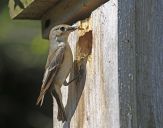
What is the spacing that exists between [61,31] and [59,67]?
0.91ft

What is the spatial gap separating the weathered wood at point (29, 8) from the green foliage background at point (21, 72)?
5.62 feet

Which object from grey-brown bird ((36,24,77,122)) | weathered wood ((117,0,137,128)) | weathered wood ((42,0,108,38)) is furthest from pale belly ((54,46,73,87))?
weathered wood ((117,0,137,128))

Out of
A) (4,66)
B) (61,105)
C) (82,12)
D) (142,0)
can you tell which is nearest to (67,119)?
(61,105)

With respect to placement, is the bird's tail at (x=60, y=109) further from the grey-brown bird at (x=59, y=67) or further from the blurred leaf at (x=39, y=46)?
the blurred leaf at (x=39, y=46)

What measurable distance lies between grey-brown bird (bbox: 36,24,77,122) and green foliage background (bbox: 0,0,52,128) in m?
1.98

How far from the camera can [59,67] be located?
643cm

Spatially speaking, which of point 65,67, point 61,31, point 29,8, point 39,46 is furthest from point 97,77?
point 39,46

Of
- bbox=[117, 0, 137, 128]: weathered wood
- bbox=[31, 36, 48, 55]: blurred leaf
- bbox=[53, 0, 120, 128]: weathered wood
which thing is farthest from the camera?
bbox=[31, 36, 48, 55]: blurred leaf

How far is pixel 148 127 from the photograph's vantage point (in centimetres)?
537

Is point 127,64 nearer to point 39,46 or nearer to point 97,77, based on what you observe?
point 97,77

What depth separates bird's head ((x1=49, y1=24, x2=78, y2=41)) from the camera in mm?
6266

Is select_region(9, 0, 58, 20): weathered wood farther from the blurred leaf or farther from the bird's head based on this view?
the blurred leaf

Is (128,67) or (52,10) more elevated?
(52,10)

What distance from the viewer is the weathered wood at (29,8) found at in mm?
6453
